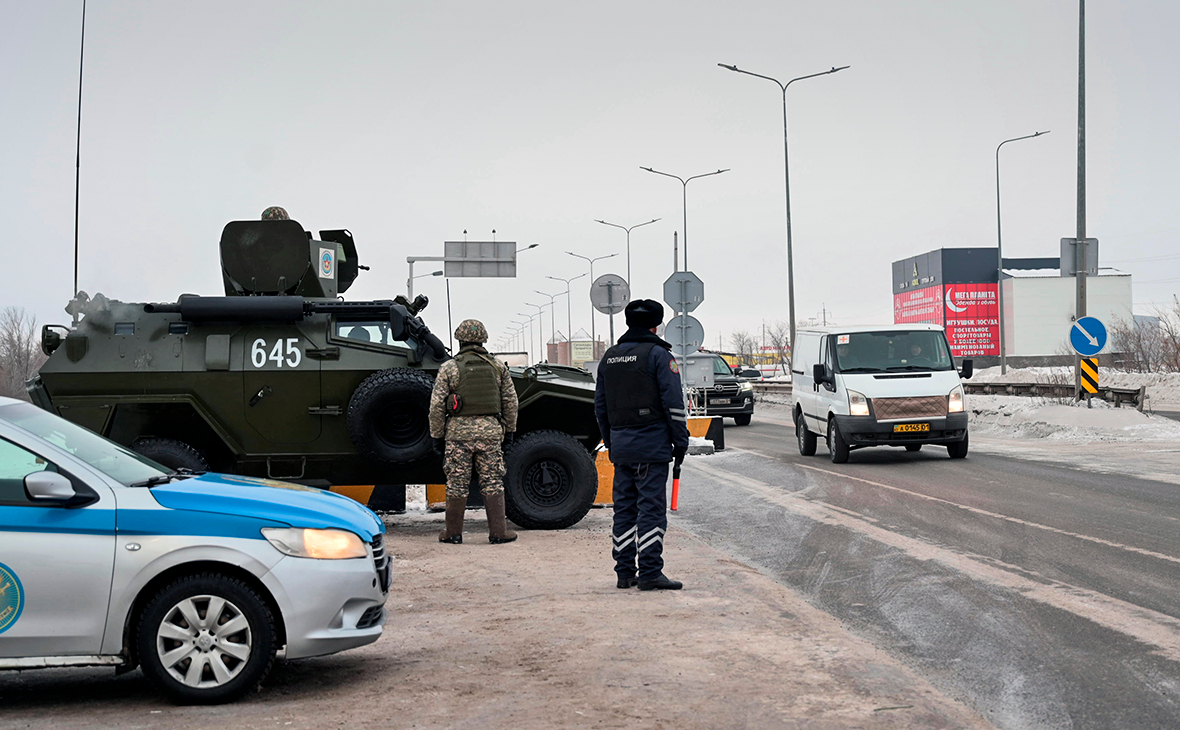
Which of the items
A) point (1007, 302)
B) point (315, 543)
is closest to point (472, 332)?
point (315, 543)

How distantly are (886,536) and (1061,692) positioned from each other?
205 inches

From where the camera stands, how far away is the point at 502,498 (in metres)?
10.3

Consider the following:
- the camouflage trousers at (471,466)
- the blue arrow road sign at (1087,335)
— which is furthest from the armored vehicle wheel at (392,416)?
the blue arrow road sign at (1087,335)

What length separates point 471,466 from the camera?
408 inches

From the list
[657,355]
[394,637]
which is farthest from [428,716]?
[657,355]

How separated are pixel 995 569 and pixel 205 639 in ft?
18.9

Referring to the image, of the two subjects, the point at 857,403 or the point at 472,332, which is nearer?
the point at 472,332

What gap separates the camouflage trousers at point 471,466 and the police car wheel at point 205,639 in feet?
16.2

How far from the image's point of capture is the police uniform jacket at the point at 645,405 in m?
7.90

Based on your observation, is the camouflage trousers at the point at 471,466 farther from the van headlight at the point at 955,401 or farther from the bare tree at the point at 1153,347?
the bare tree at the point at 1153,347

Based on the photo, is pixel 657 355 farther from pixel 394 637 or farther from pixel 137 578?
pixel 137 578

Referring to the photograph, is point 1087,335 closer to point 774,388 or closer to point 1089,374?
point 1089,374

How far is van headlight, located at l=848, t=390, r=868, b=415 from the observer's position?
18.1 metres

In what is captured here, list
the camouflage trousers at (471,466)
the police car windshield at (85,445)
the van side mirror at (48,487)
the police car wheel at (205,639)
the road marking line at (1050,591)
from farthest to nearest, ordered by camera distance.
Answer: the camouflage trousers at (471,466), the road marking line at (1050,591), the police car windshield at (85,445), the police car wheel at (205,639), the van side mirror at (48,487)
